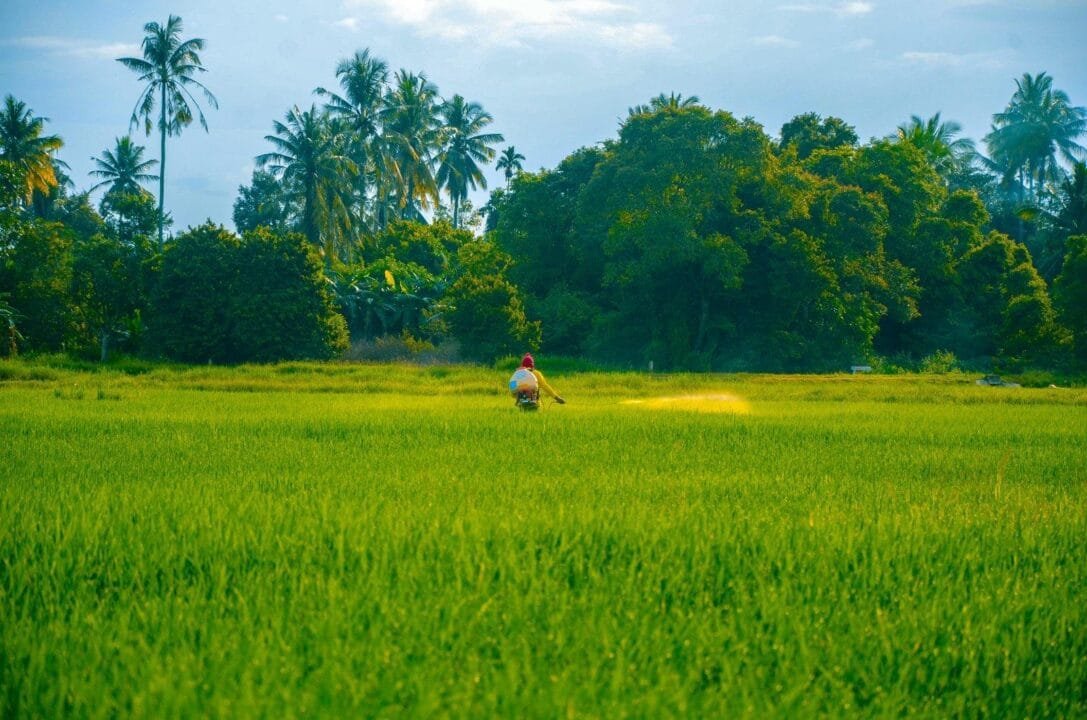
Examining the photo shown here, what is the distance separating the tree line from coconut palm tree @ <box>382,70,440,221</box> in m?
0.24

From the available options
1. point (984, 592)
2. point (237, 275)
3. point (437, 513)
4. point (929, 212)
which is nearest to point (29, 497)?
point (437, 513)

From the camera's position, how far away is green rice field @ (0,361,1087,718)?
269cm

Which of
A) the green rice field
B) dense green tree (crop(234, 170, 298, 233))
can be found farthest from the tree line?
the green rice field

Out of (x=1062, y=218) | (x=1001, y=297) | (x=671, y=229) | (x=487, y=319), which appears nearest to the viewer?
(x=671, y=229)

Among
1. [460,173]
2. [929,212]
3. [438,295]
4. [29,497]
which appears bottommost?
[29,497]

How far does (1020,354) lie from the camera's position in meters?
31.8

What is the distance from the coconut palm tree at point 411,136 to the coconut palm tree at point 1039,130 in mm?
30726

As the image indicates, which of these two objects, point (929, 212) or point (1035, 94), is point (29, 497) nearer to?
point (929, 212)

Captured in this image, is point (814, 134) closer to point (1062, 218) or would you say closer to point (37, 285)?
point (1062, 218)

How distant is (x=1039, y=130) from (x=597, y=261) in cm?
3176

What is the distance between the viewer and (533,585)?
141 inches

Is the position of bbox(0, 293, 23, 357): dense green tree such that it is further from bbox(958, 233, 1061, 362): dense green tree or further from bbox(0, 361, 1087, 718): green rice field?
bbox(958, 233, 1061, 362): dense green tree

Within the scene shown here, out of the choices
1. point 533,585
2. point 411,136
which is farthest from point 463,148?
point 533,585

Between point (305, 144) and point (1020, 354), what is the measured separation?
1032 inches
